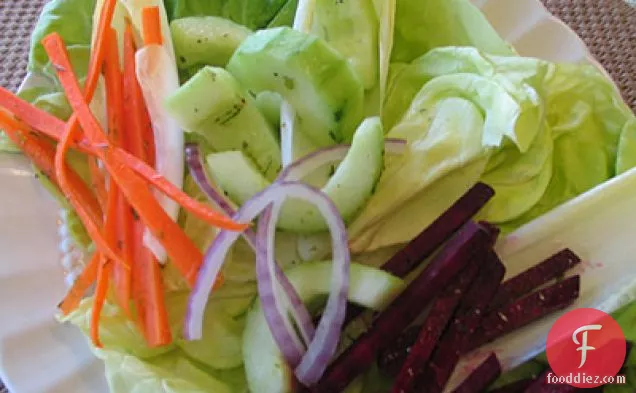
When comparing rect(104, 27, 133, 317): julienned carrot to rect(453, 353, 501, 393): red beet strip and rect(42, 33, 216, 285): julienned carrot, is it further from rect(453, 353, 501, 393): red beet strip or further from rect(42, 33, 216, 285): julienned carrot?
rect(453, 353, 501, 393): red beet strip

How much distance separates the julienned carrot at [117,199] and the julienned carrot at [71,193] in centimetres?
2

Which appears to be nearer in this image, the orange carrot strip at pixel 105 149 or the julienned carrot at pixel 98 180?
the orange carrot strip at pixel 105 149

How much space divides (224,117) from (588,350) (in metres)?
0.68

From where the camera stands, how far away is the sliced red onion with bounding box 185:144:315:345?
3.25 feet

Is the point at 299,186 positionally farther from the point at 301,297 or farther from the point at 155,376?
the point at 155,376

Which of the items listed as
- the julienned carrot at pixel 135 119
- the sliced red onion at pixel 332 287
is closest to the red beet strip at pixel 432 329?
the sliced red onion at pixel 332 287

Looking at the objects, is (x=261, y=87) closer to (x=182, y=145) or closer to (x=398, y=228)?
(x=182, y=145)

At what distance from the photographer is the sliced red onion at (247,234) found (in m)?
0.99

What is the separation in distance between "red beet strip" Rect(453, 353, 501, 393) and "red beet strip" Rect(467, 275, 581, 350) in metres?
0.04

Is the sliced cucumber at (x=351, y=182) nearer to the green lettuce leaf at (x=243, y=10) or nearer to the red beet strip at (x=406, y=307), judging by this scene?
the red beet strip at (x=406, y=307)

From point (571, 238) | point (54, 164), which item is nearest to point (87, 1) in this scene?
point (54, 164)

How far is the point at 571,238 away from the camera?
1134 millimetres

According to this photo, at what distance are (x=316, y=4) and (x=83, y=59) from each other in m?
0.47

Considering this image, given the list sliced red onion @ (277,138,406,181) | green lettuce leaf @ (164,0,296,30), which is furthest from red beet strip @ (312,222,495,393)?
green lettuce leaf @ (164,0,296,30)
